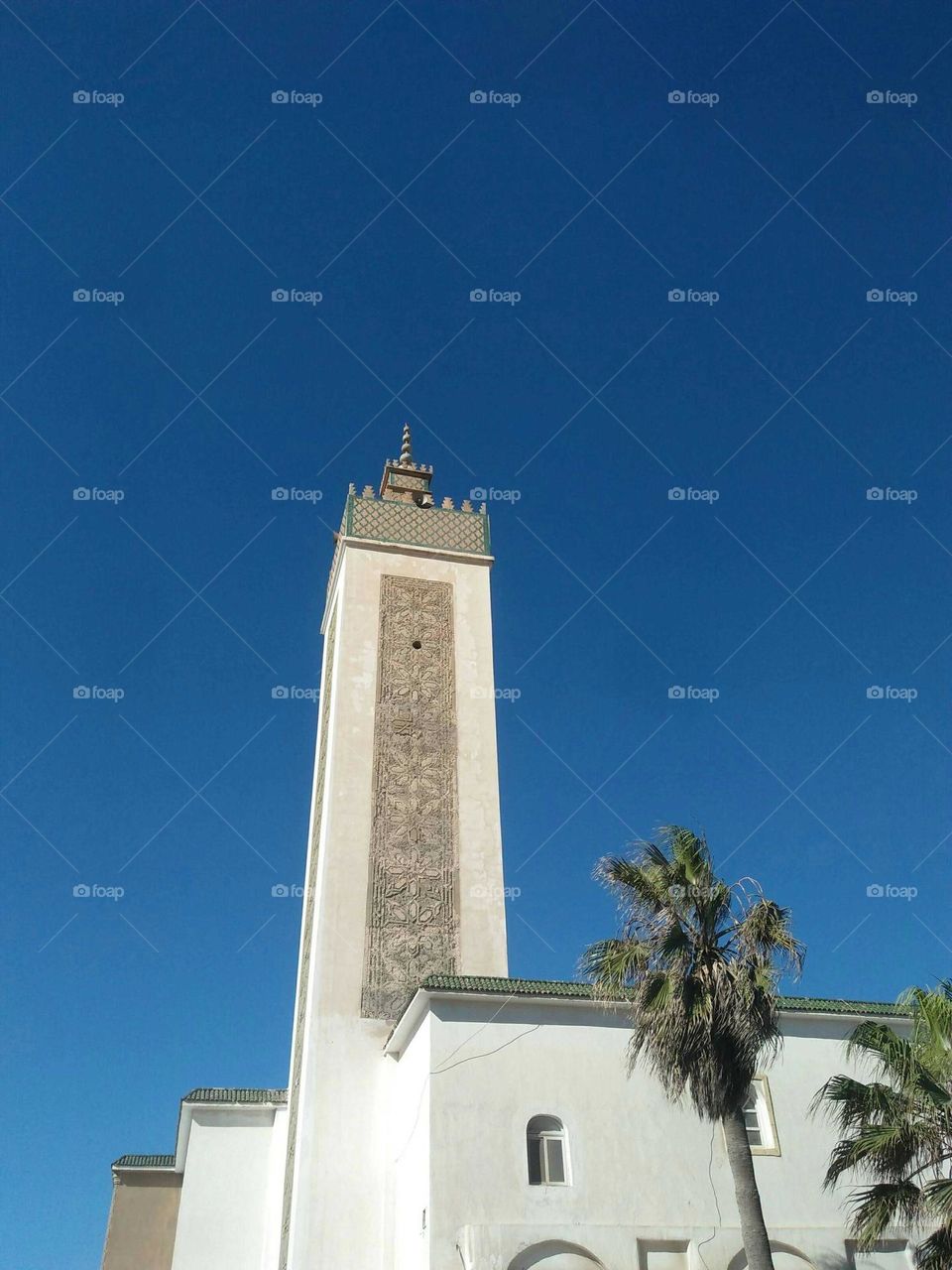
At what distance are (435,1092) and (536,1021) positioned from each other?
1.62 meters

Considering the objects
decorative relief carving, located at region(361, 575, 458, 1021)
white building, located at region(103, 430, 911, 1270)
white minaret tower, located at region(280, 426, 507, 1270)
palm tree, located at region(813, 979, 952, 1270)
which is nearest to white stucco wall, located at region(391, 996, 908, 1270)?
white building, located at region(103, 430, 911, 1270)

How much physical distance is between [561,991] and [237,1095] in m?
7.04

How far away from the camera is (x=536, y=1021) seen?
1355 centimetres

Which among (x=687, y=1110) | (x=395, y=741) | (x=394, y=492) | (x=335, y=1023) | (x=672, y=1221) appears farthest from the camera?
(x=394, y=492)

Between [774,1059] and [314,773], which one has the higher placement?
[314,773]

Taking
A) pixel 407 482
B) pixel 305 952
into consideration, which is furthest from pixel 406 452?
pixel 305 952

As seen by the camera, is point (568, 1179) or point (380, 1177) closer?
point (568, 1179)

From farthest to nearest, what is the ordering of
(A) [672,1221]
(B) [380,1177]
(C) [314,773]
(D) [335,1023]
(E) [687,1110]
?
1. (C) [314,773]
2. (D) [335,1023]
3. (B) [380,1177]
4. (E) [687,1110]
5. (A) [672,1221]

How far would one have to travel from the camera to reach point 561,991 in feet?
45.0

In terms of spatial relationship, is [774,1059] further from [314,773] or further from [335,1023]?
[314,773]

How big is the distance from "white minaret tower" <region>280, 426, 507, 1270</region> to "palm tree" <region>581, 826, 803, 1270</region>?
5.88 metres

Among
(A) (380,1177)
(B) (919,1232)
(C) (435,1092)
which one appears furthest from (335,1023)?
(B) (919,1232)

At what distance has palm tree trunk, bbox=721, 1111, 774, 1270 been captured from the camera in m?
9.49

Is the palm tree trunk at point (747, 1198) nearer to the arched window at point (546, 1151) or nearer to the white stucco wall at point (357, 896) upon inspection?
the arched window at point (546, 1151)
